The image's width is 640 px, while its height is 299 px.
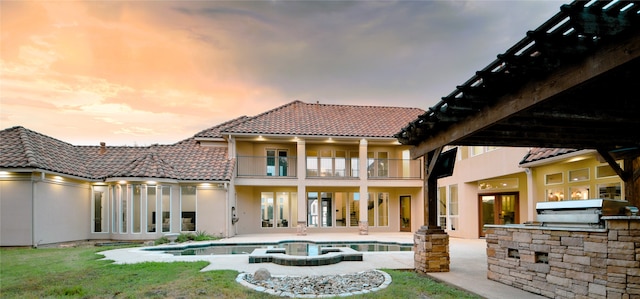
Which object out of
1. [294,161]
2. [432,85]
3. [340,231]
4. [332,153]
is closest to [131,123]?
[294,161]

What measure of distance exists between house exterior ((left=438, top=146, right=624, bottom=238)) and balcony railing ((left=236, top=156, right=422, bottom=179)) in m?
2.66

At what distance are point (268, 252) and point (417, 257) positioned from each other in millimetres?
4347

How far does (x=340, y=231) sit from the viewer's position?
22.8 meters

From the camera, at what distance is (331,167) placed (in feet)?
74.8

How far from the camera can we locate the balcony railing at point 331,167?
2209cm

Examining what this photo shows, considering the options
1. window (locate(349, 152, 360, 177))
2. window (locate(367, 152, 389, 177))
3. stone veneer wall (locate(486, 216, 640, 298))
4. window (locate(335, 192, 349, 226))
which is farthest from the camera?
window (locate(335, 192, 349, 226))

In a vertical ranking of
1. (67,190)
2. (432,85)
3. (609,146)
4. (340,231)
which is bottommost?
(340,231)

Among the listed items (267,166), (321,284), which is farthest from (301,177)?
(321,284)

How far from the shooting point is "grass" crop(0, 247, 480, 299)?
696 cm

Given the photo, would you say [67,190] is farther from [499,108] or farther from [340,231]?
[499,108]

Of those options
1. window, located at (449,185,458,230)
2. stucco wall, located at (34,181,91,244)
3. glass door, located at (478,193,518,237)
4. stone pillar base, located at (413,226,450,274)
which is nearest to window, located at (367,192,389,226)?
window, located at (449,185,458,230)

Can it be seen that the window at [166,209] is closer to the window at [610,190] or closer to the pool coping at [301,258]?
the pool coping at [301,258]

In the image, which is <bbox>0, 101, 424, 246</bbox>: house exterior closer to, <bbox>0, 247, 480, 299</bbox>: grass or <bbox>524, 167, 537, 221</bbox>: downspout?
<bbox>0, 247, 480, 299</bbox>: grass

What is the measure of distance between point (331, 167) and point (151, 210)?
→ 9.21 meters
